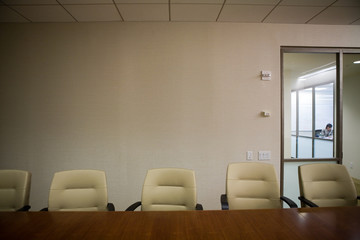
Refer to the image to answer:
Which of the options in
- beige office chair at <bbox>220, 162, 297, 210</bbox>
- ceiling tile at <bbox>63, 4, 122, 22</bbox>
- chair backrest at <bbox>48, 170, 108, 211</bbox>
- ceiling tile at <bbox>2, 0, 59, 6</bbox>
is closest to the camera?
chair backrest at <bbox>48, 170, 108, 211</bbox>

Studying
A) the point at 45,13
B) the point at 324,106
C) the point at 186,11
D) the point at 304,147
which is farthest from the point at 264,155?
the point at 45,13

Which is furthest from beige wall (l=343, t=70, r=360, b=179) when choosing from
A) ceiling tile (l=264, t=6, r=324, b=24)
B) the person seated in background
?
ceiling tile (l=264, t=6, r=324, b=24)

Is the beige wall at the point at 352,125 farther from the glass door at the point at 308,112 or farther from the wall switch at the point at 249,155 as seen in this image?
the wall switch at the point at 249,155

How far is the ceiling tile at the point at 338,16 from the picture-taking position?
7.20 feet

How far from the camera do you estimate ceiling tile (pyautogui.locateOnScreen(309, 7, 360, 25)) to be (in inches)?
86.4

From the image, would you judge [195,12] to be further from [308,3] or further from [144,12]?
[308,3]

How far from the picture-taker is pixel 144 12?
7.33 ft

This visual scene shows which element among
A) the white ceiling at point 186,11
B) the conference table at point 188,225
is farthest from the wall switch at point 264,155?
the white ceiling at point 186,11

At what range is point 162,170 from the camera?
1628mm

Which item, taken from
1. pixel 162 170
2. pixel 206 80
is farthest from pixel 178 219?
pixel 206 80

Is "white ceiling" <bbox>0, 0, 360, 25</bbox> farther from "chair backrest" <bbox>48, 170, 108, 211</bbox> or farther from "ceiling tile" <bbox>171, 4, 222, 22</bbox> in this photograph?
"chair backrest" <bbox>48, 170, 108, 211</bbox>

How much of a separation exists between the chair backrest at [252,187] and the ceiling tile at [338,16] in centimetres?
228

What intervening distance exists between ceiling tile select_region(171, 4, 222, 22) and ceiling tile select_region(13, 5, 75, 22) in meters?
1.47

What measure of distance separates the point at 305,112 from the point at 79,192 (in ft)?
10.6
